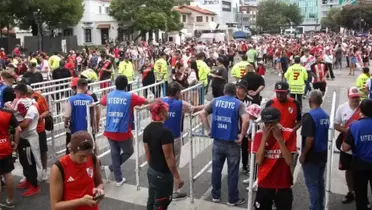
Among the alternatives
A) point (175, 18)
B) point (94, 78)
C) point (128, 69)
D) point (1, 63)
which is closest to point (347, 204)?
point (94, 78)

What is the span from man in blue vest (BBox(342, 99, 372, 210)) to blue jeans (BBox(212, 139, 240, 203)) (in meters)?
1.45

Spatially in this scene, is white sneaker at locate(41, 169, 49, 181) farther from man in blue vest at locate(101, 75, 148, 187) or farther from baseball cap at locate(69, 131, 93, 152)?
baseball cap at locate(69, 131, 93, 152)

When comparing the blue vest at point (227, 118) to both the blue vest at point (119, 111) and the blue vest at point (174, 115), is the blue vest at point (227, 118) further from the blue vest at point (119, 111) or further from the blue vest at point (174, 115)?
the blue vest at point (119, 111)

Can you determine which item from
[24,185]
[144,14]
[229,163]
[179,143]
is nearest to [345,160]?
[229,163]

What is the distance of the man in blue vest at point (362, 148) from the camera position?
16.3ft

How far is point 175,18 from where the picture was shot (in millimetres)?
54062

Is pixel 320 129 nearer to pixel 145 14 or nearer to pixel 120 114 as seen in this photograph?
pixel 120 114

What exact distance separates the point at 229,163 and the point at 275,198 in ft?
4.86

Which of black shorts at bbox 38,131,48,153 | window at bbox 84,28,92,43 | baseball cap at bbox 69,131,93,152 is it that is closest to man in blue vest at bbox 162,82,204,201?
black shorts at bbox 38,131,48,153

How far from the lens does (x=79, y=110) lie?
6.88 meters

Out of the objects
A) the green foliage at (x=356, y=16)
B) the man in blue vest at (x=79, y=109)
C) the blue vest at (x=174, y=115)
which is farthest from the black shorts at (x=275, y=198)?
the green foliage at (x=356, y=16)

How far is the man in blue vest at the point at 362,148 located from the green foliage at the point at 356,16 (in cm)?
7675

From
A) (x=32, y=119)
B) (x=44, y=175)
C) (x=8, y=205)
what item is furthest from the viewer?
(x=44, y=175)

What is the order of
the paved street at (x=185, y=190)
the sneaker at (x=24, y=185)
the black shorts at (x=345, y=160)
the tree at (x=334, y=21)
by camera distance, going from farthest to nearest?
1. the tree at (x=334, y=21)
2. the sneaker at (x=24, y=185)
3. the paved street at (x=185, y=190)
4. the black shorts at (x=345, y=160)
